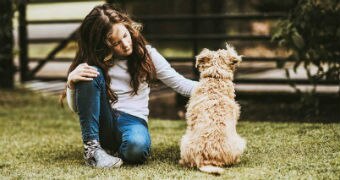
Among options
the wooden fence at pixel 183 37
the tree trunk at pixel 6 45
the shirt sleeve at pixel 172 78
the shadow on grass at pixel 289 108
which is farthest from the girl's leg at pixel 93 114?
the tree trunk at pixel 6 45

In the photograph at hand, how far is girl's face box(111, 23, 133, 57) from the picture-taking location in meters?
3.96

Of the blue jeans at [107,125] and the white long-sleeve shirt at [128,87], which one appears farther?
the white long-sleeve shirt at [128,87]

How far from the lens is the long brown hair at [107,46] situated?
3992 millimetres

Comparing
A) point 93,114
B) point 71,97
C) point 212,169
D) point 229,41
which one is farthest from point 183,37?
point 212,169

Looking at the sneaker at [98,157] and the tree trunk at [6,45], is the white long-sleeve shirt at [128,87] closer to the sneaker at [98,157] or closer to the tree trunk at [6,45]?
the sneaker at [98,157]

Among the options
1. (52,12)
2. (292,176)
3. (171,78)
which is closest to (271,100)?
(171,78)

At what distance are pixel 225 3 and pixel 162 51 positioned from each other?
136 cm

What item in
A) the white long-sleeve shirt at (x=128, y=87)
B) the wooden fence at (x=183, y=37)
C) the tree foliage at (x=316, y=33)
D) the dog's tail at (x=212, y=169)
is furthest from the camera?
the wooden fence at (x=183, y=37)

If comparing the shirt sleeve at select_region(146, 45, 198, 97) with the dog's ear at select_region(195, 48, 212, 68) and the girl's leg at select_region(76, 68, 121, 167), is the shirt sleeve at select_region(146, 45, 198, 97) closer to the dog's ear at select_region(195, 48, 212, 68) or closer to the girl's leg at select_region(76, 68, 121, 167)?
the dog's ear at select_region(195, 48, 212, 68)

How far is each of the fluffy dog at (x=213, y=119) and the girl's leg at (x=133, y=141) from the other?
31 centimetres

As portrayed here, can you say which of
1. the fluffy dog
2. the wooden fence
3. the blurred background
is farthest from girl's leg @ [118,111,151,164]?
the wooden fence

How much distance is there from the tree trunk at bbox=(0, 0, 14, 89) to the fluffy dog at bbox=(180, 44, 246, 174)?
4.34 m

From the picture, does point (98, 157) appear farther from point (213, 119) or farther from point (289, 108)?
point (289, 108)

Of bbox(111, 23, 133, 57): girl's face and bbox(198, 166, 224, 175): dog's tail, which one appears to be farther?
bbox(111, 23, 133, 57): girl's face
